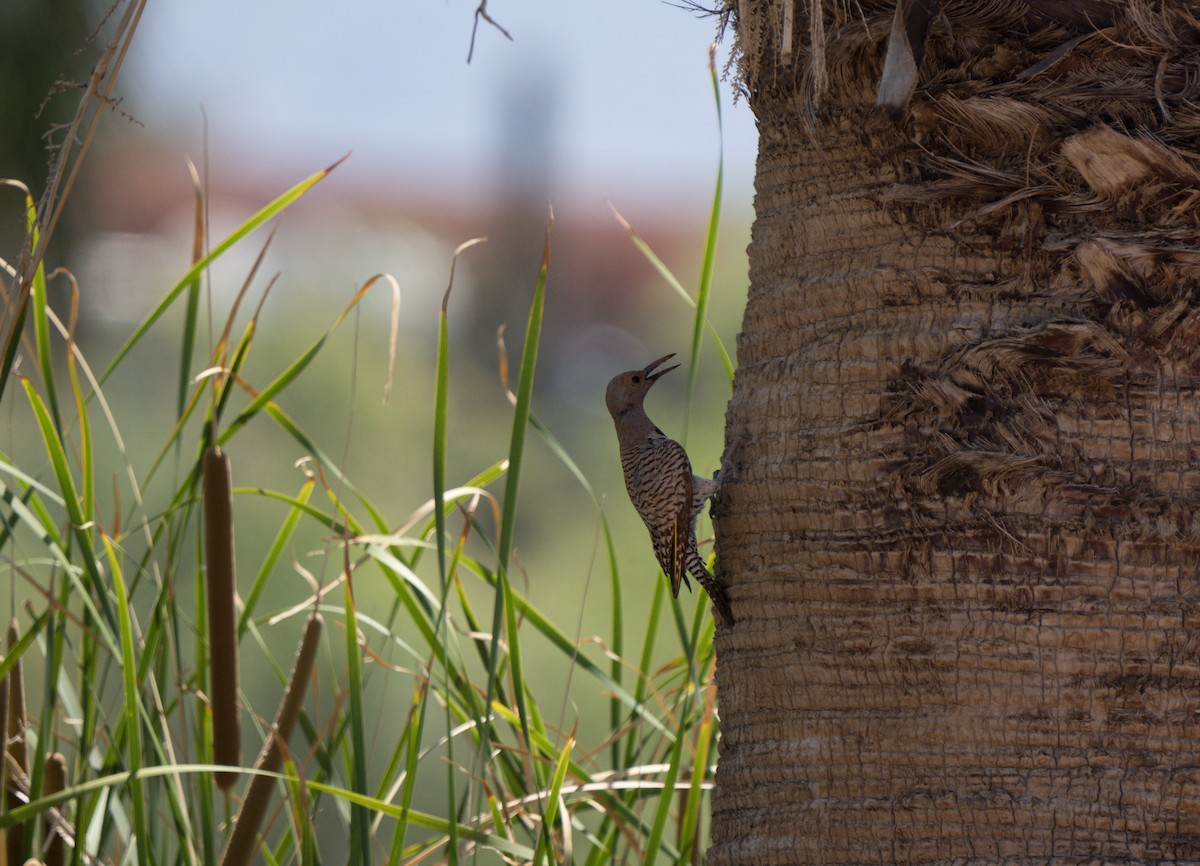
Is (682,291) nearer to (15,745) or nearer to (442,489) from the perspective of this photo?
(442,489)

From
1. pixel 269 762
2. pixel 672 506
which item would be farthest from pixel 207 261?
pixel 672 506

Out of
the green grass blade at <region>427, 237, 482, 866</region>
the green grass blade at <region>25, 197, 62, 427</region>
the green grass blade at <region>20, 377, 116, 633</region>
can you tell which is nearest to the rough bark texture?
the green grass blade at <region>427, 237, 482, 866</region>

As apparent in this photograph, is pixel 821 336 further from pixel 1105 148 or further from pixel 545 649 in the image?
pixel 545 649

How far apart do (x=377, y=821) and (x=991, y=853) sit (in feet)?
3.48

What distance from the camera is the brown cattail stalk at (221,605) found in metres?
1.80

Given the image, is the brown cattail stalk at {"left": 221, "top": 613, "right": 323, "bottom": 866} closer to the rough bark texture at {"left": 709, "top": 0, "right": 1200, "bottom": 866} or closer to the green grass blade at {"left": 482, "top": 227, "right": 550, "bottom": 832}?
the green grass blade at {"left": 482, "top": 227, "right": 550, "bottom": 832}

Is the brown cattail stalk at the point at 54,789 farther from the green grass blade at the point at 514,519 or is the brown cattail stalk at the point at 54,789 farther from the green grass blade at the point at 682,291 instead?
the green grass blade at the point at 682,291

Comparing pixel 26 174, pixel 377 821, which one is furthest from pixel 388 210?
pixel 377 821

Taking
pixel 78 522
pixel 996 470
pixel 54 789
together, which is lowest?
pixel 54 789

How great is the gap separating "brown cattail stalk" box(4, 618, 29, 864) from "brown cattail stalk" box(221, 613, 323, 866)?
395 mm

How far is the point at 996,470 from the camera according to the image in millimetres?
1802

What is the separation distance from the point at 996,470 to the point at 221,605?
3.81 feet

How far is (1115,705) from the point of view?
1738 millimetres

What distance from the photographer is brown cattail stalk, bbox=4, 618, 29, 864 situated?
1982 millimetres
